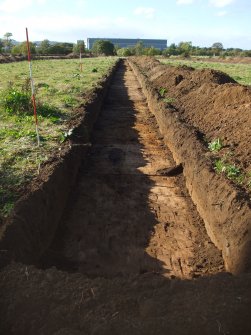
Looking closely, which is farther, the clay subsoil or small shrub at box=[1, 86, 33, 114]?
small shrub at box=[1, 86, 33, 114]

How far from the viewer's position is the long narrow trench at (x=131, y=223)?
640 cm

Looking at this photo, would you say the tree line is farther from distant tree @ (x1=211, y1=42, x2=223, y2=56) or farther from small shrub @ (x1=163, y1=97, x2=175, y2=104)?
small shrub @ (x1=163, y1=97, x2=175, y2=104)

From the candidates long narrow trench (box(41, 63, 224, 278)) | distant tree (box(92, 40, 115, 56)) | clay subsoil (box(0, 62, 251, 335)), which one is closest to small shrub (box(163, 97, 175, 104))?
clay subsoil (box(0, 62, 251, 335))

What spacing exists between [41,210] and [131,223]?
1.99 metres

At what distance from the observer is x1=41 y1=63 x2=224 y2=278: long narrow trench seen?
640 cm

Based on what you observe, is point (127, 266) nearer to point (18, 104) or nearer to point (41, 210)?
point (41, 210)

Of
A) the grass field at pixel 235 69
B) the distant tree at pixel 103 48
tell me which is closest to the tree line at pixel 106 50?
the distant tree at pixel 103 48

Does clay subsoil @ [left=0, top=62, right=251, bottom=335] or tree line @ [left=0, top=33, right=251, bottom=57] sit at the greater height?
clay subsoil @ [left=0, top=62, right=251, bottom=335]

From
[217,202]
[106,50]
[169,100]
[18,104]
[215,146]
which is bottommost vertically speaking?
[106,50]

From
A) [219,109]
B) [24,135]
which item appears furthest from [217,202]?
[219,109]

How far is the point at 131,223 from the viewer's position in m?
7.69

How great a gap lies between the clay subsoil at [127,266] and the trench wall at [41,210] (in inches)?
8.6

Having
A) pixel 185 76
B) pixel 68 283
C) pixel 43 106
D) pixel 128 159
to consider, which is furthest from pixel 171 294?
pixel 185 76

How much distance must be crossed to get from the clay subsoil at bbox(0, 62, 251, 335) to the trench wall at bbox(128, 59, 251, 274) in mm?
284
